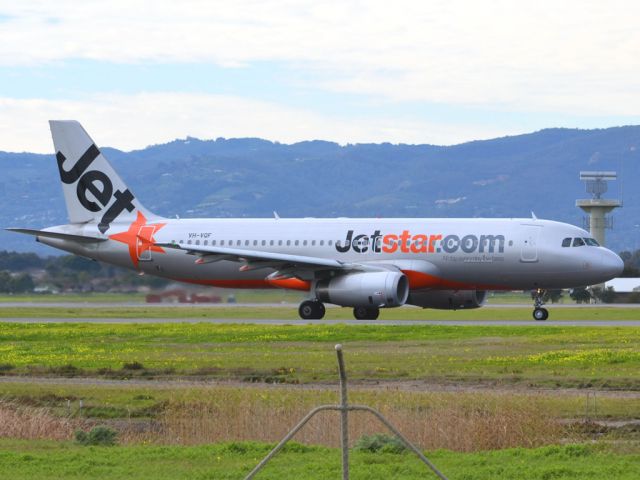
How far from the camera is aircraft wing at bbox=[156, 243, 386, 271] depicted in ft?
175

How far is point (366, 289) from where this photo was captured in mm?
52375

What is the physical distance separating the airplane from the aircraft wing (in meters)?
0.05

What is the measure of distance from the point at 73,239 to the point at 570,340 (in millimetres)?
28253

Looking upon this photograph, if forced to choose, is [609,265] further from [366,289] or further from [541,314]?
[366,289]

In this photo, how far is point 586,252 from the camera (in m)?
52.9

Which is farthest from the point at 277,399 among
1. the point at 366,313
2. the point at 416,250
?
the point at 366,313

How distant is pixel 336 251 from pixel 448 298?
5150 millimetres

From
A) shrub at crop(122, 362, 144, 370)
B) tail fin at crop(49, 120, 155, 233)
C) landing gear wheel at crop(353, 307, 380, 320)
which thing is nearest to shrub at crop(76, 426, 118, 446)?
shrub at crop(122, 362, 144, 370)

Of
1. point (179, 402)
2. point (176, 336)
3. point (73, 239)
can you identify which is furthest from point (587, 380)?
point (73, 239)

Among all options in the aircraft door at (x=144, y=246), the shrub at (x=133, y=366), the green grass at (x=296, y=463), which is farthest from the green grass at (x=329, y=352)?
the green grass at (x=296, y=463)

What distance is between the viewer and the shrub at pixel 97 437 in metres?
20.5

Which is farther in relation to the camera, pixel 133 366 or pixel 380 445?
pixel 133 366

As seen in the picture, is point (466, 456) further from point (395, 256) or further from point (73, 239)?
point (73, 239)

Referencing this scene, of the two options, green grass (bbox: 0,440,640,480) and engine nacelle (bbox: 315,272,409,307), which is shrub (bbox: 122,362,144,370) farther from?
engine nacelle (bbox: 315,272,409,307)
